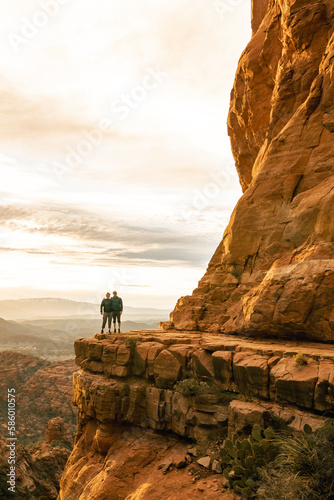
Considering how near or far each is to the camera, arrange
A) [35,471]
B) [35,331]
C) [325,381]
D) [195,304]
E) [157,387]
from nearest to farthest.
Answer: [325,381], [157,387], [195,304], [35,471], [35,331]

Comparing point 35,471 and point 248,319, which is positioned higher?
point 248,319

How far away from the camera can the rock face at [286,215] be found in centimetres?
1208

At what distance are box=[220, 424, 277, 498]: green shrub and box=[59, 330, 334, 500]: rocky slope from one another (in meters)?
0.54

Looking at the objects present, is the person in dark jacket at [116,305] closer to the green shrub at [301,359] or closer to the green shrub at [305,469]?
the green shrub at [301,359]

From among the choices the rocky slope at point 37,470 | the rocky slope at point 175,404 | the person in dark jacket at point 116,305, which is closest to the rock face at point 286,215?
the rocky slope at point 175,404

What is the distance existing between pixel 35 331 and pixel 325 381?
7365 inches

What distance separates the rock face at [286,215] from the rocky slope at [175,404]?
131cm

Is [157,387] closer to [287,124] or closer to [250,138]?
[287,124]

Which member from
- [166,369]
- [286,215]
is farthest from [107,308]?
[286,215]

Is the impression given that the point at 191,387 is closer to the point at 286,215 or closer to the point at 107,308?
the point at 107,308

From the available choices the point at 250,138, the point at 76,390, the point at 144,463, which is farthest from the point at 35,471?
the point at 250,138

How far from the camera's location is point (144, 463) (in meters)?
11.8

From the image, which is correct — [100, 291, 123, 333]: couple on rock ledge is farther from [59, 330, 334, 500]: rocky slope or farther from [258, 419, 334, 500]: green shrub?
[258, 419, 334, 500]: green shrub

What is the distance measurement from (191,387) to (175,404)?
1149 millimetres
